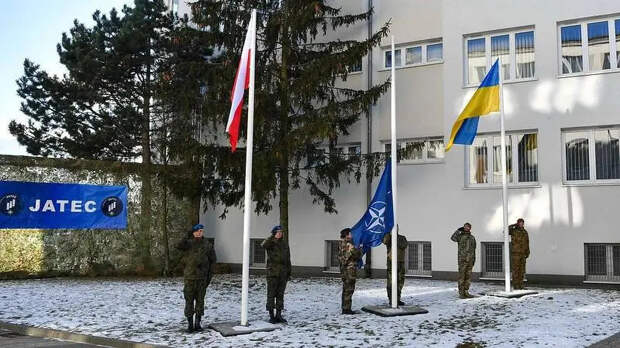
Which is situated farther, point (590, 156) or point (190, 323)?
point (590, 156)

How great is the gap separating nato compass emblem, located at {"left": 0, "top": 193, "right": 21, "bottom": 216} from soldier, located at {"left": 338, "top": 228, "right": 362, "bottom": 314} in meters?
11.3

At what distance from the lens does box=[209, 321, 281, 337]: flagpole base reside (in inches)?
396

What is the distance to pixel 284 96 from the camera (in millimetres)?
18500

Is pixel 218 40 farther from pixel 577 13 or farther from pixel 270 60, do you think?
pixel 577 13

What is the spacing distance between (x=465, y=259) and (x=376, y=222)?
2989 millimetres

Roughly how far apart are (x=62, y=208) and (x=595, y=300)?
1556 cm

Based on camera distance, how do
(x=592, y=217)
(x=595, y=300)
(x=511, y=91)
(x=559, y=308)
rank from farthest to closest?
1. (x=511, y=91)
2. (x=592, y=217)
3. (x=595, y=300)
4. (x=559, y=308)

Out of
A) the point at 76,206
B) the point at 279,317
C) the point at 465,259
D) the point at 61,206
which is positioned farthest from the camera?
the point at 76,206

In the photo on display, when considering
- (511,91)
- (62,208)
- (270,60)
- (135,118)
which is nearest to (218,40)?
(270,60)

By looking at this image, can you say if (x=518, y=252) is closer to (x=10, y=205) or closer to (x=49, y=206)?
(x=49, y=206)

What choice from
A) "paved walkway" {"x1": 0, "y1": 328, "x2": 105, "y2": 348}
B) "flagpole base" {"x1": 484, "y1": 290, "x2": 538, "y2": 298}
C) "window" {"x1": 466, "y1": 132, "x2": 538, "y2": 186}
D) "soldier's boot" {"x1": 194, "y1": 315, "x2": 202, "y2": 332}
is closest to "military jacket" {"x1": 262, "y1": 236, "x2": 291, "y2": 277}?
"soldier's boot" {"x1": 194, "y1": 315, "x2": 202, "y2": 332}

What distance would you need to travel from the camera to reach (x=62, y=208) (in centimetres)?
1927

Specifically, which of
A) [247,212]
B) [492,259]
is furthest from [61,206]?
[492,259]

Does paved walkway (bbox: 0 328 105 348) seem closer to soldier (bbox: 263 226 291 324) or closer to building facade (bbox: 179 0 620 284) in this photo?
soldier (bbox: 263 226 291 324)
